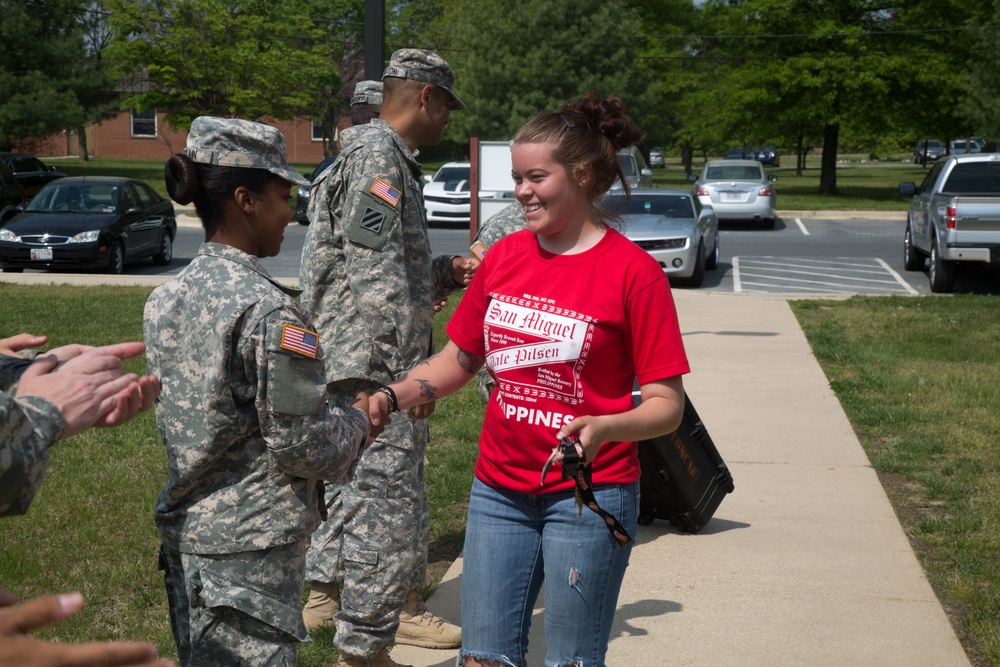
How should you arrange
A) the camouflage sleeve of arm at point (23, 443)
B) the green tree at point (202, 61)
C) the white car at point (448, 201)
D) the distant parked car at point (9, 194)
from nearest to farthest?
the camouflage sleeve of arm at point (23, 443) < the distant parked car at point (9, 194) < the white car at point (448, 201) < the green tree at point (202, 61)

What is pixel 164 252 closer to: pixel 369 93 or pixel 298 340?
pixel 369 93

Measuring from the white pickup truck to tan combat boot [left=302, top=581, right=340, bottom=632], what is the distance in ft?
39.3

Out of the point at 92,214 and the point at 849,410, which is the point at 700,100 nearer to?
the point at 92,214

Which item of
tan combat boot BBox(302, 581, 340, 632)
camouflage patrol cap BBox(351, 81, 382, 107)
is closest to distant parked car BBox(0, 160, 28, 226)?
camouflage patrol cap BBox(351, 81, 382, 107)

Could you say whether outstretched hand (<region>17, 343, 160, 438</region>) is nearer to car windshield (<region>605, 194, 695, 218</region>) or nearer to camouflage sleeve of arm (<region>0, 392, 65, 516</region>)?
camouflage sleeve of arm (<region>0, 392, 65, 516</region>)

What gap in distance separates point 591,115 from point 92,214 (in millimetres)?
15995

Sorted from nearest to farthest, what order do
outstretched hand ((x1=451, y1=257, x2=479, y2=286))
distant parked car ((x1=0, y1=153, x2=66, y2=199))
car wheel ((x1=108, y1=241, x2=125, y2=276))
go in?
outstretched hand ((x1=451, y1=257, x2=479, y2=286)) → car wheel ((x1=108, y1=241, x2=125, y2=276)) → distant parked car ((x1=0, y1=153, x2=66, y2=199))

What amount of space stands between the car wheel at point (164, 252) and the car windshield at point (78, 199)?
115 cm

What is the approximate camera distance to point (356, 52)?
178 ft

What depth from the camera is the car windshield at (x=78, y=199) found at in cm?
1789

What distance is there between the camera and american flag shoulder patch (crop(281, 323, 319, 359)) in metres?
2.63

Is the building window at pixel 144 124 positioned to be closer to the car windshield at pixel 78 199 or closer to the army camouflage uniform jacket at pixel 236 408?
the car windshield at pixel 78 199

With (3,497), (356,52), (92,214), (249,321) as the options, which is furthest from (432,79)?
(356,52)

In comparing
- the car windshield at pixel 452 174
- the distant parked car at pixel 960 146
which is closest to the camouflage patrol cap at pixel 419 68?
the car windshield at pixel 452 174
